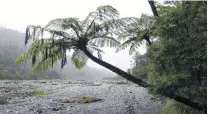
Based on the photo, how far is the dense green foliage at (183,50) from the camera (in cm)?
782

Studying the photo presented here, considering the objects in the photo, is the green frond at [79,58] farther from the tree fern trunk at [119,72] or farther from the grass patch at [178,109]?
the grass patch at [178,109]

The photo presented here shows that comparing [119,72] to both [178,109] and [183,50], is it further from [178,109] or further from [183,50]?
[178,109]

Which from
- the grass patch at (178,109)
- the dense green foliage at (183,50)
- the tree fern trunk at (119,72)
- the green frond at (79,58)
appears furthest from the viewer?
the green frond at (79,58)

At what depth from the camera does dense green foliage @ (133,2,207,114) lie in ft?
25.7

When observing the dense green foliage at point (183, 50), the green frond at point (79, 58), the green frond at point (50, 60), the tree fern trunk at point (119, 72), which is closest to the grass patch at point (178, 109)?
the dense green foliage at point (183, 50)

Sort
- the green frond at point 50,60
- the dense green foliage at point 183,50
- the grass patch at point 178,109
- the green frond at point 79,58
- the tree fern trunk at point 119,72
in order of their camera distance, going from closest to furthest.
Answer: the dense green foliage at point 183,50 → the tree fern trunk at point 119,72 → the grass patch at point 178,109 → the green frond at point 50,60 → the green frond at point 79,58

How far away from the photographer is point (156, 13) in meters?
10.2

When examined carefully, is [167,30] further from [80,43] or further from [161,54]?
[80,43]

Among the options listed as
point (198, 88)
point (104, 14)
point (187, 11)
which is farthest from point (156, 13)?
point (198, 88)

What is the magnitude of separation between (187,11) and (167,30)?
0.67 meters

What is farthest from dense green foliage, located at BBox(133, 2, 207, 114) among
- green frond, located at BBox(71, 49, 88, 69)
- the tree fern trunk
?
green frond, located at BBox(71, 49, 88, 69)

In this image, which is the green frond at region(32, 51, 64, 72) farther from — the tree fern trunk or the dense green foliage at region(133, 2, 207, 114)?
the dense green foliage at region(133, 2, 207, 114)

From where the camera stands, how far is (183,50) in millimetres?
7953

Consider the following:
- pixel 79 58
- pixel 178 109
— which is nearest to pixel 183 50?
pixel 178 109
